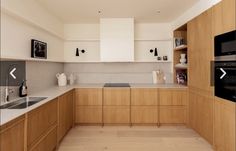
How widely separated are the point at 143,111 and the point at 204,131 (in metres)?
1.26

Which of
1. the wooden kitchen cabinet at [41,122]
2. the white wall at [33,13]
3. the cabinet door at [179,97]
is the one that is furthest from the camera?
the cabinet door at [179,97]

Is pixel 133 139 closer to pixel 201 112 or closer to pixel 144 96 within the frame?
pixel 144 96

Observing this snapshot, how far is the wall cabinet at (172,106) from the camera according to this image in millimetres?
3949

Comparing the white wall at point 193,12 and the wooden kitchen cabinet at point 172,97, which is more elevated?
the white wall at point 193,12

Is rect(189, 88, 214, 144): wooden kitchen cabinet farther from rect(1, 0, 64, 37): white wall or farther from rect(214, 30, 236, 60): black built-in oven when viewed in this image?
rect(1, 0, 64, 37): white wall

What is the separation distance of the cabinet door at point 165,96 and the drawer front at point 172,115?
0.35 ft

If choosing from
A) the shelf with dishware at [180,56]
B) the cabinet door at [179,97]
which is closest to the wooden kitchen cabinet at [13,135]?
the cabinet door at [179,97]

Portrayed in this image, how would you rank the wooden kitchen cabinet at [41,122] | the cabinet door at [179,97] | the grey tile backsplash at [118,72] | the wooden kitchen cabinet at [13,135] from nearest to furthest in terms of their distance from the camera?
the wooden kitchen cabinet at [13,135], the wooden kitchen cabinet at [41,122], the cabinet door at [179,97], the grey tile backsplash at [118,72]

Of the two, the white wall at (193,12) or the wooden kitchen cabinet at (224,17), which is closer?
the wooden kitchen cabinet at (224,17)

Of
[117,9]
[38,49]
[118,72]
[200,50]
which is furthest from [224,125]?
[38,49]

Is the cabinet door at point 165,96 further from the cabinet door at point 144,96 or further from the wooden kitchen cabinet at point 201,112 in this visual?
the wooden kitchen cabinet at point 201,112

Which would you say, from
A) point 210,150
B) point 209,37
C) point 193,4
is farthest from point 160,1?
point 210,150

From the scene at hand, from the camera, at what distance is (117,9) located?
371 centimetres

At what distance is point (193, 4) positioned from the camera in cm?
346
